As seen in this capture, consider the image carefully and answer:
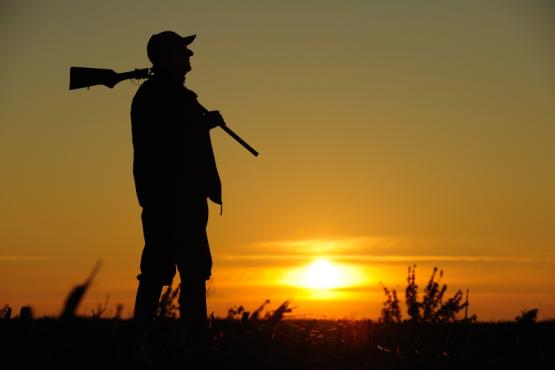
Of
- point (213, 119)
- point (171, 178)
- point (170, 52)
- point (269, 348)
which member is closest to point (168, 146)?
point (171, 178)

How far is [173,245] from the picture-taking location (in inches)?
297

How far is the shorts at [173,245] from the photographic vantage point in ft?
24.7

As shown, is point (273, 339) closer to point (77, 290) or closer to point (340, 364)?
point (340, 364)

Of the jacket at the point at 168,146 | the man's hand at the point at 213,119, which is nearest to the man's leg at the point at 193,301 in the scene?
the jacket at the point at 168,146

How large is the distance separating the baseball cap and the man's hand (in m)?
0.65

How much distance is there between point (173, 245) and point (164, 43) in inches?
69.2

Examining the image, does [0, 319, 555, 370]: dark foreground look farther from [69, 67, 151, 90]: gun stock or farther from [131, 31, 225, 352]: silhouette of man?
[69, 67, 151, 90]: gun stock

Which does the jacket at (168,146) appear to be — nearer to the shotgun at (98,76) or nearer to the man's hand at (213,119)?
the man's hand at (213,119)

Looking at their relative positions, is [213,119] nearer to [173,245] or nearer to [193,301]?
[173,245]

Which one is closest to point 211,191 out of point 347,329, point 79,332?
point 347,329

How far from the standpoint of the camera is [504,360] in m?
6.61

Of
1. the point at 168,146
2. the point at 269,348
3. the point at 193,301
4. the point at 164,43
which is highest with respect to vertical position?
the point at 164,43

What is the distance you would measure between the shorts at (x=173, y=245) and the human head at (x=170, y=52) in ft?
3.90

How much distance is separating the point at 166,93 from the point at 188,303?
5.99 ft
